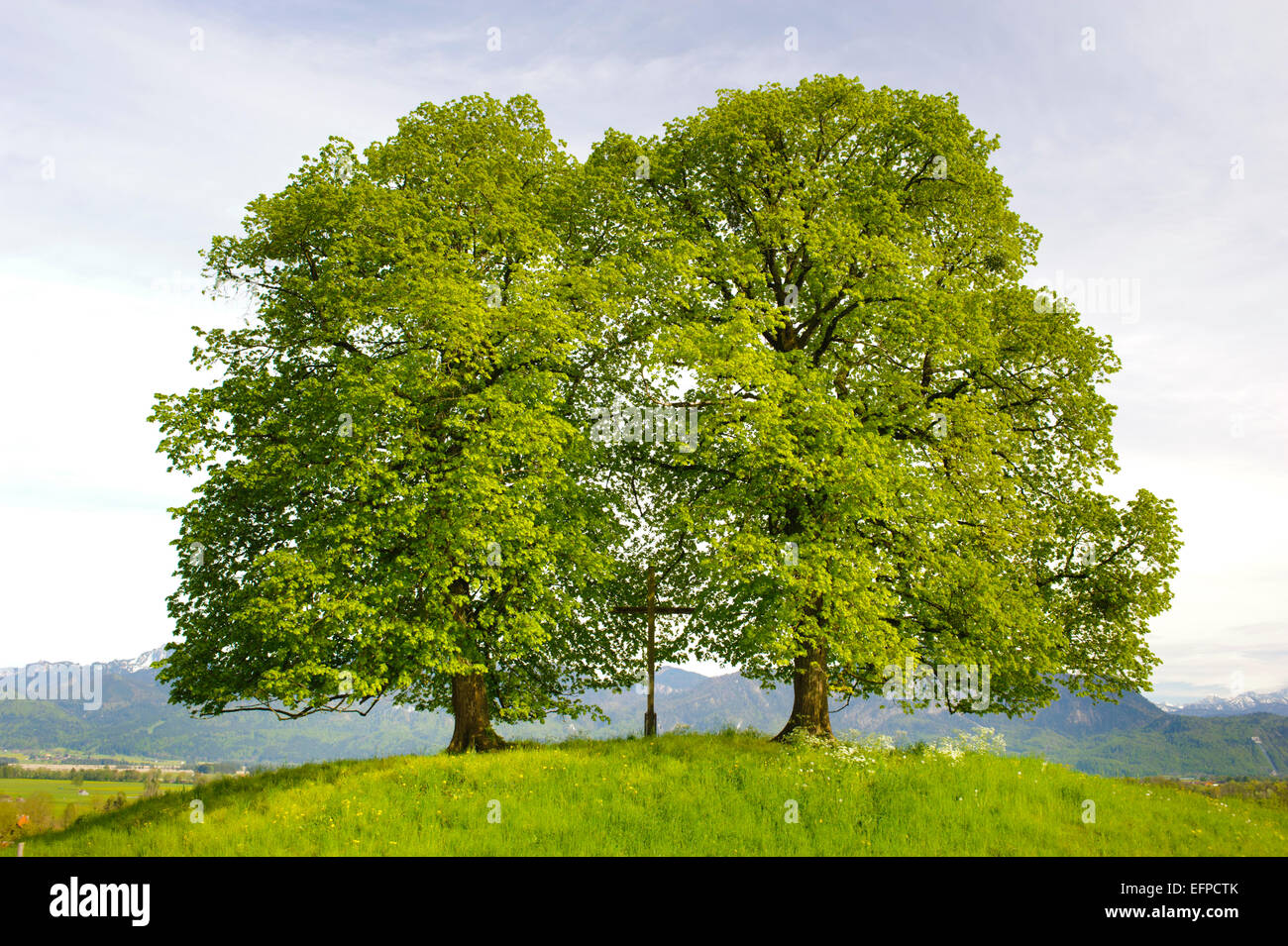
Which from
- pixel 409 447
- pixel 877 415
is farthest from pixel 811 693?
pixel 409 447

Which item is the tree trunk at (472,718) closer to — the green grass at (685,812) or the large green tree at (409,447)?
the large green tree at (409,447)

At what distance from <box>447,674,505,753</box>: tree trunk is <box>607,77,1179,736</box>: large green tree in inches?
260

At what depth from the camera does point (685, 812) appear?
551 inches

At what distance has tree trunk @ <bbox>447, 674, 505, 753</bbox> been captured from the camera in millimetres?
20453

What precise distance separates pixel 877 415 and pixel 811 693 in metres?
8.34

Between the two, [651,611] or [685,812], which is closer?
[685,812]

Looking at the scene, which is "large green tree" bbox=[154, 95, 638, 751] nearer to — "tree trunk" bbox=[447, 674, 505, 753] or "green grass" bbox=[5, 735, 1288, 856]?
"tree trunk" bbox=[447, 674, 505, 753]

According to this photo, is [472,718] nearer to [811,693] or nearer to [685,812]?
[685,812]

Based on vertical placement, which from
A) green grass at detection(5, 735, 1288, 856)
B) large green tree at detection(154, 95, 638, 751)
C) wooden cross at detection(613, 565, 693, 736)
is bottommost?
green grass at detection(5, 735, 1288, 856)

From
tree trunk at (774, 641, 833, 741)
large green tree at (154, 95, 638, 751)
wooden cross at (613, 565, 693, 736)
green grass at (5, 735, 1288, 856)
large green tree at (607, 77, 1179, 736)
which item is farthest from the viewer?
wooden cross at (613, 565, 693, 736)

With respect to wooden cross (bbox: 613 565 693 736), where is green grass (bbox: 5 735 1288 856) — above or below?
below

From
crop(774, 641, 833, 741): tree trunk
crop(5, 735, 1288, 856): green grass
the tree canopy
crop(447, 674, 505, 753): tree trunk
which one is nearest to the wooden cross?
the tree canopy
